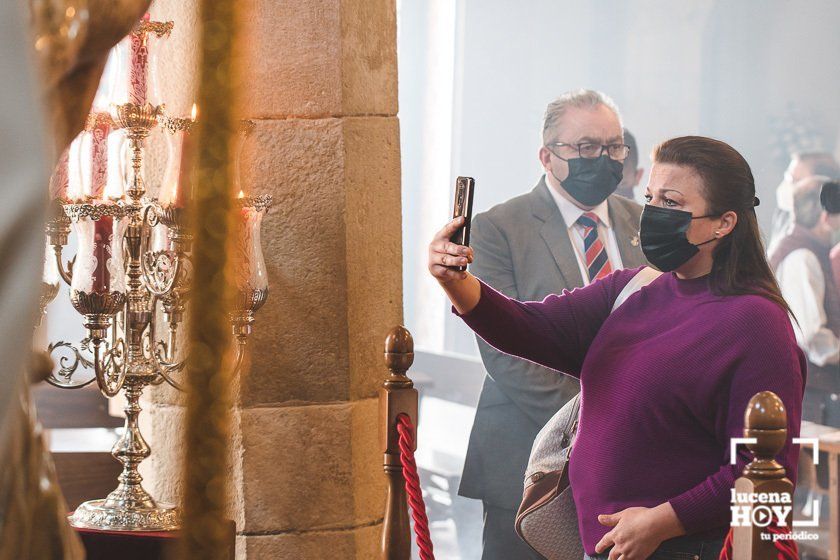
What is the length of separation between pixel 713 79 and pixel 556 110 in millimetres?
485

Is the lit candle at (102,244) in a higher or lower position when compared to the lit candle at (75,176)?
lower

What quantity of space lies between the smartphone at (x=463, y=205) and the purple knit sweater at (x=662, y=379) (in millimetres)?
235

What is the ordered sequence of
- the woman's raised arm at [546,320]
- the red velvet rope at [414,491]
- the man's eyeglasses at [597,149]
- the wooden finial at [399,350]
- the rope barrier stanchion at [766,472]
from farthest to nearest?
1. the man's eyeglasses at [597,149]
2. the woman's raised arm at [546,320]
3. the wooden finial at [399,350]
4. the red velvet rope at [414,491]
5. the rope barrier stanchion at [766,472]

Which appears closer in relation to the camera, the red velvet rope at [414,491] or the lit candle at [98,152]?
the red velvet rope at [414,491]

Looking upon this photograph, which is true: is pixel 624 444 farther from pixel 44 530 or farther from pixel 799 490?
pixel 44 530

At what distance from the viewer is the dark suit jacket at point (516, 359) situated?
3.33 metres

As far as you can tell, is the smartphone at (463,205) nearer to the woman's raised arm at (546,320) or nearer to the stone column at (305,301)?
the woman's raised arm at (546,320)

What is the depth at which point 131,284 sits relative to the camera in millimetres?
2781

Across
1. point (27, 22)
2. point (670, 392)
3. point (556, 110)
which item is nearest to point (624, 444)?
point (670, 392)

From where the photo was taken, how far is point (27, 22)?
1.76 feet

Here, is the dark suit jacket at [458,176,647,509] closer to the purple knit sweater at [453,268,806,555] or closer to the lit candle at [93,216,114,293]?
the purple knit sweater at [453,268,806,555]

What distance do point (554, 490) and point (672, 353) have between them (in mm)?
592

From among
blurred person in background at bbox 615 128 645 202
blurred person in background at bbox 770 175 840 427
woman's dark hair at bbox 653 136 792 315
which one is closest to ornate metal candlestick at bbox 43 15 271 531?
blurred person in background at bbox 615 128 645 202

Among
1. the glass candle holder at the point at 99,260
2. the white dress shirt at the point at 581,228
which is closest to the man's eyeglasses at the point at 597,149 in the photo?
the white dress shirt at the point at 581,228
